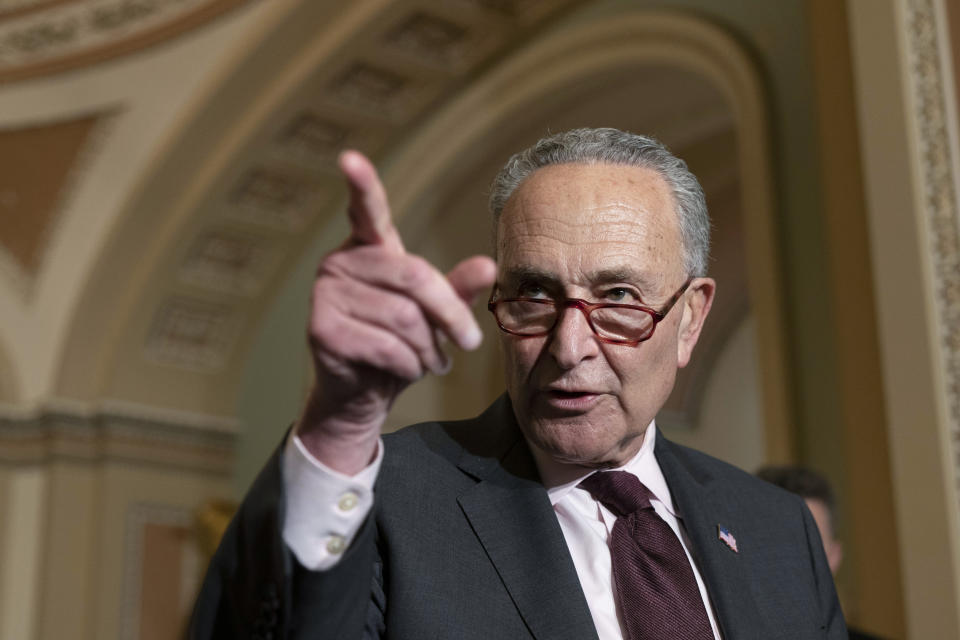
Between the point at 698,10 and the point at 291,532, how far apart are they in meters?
5.45

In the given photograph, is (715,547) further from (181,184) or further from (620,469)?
(181,184)

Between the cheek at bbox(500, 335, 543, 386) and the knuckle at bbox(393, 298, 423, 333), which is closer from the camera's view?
the knuckle at bbox(393, 298, 423, 333)

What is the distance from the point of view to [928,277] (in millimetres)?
3459

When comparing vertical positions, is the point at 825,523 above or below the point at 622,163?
below

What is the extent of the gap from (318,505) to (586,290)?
1.65 feet

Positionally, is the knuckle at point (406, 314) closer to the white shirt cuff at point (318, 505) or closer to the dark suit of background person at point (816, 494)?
the white shirt cuff at point (318, 505)

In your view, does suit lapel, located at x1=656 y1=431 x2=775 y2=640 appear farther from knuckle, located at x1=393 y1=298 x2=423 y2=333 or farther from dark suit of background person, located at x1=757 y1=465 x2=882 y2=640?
dark suit of background person, located at x1=757 y1=465 x2=882 y2=640

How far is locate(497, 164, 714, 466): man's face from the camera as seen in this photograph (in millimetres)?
1529

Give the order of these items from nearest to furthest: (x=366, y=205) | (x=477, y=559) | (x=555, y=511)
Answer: (x=366, y=205) < (x=477, y=559) < (x=555, y=511)

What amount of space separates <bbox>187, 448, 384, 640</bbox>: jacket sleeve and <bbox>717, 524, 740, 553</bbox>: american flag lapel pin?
626 millimetres

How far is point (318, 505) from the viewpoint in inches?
46.8

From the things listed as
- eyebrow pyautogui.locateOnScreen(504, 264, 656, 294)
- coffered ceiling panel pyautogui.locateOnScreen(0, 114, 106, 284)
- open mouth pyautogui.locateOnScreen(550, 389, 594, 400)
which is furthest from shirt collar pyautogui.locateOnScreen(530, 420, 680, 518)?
coffered ceiling panel pyautogui.locateOnScreen(0, 114, 106, 284)

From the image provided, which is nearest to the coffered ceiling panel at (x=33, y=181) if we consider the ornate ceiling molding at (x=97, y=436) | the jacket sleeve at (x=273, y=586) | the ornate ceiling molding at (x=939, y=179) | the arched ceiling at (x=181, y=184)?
the arched ceiling at (x=181, y=184)

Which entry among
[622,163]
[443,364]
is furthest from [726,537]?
[443,364]
